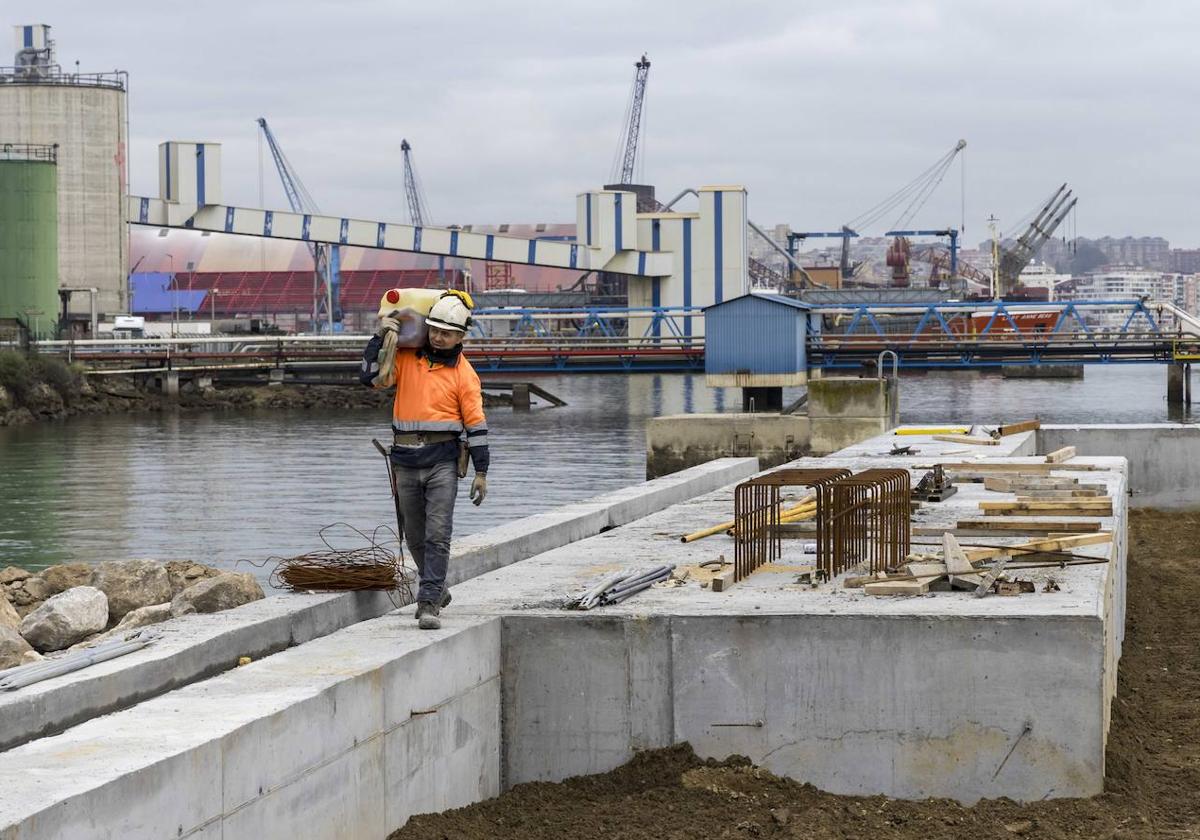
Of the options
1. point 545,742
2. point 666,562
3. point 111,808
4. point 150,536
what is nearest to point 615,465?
point 150,536

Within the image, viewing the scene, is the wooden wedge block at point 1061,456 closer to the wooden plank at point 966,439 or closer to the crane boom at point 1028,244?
the wooden plank at point 966,439

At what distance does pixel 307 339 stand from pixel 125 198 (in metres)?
19.5

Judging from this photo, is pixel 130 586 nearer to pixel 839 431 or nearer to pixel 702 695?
pixel 702 695

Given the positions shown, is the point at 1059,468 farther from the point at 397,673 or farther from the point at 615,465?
the point at 615,465

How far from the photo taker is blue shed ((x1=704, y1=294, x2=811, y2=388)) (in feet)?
185

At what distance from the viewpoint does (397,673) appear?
8.09 meters

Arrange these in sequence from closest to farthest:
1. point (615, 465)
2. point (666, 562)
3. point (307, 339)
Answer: point (666, 562) → point (615, 465) → point (307, 339)

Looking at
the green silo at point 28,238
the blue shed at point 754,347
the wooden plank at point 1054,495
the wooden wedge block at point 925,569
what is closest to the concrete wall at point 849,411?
the blue shed at point 754,347

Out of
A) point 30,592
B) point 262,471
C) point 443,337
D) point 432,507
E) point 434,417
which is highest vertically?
point 443,337

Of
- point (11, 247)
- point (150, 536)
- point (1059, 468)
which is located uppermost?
point (11, 247)

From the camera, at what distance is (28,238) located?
7850 centimetres

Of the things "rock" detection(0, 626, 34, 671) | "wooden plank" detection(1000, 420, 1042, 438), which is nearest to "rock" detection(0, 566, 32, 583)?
"rock" detection(0, 626, 34, 671)

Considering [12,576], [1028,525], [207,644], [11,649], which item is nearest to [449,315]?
[207,644]

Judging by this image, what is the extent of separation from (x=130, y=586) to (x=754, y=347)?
41.8 m
